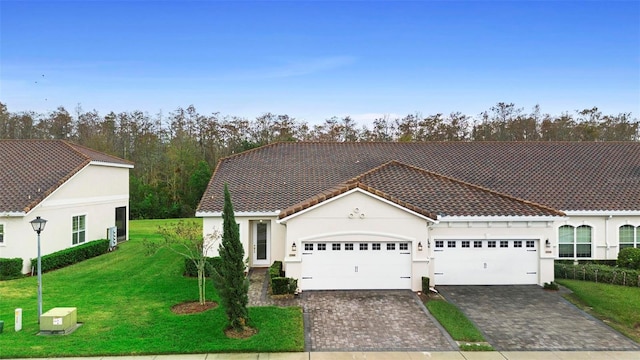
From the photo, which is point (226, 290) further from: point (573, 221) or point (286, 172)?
point (573, 221)

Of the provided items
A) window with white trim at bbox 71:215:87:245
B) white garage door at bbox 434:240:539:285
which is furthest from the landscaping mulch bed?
window with white trim at bbox 71:215:87:245

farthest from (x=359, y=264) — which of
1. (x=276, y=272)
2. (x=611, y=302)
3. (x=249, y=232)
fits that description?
(x=611, y=302)

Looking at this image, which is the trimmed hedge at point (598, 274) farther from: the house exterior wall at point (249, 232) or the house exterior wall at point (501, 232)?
the house exterior wall at point (249, 232)

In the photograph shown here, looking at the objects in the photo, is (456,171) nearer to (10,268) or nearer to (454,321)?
(454,321)

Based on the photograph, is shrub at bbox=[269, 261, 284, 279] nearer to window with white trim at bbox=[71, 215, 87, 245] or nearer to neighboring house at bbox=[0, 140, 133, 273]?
neighboring house at bbox=[0, 140, 133, 273]

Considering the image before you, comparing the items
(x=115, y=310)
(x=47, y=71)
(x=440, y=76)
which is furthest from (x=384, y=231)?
(x=47, y=71)

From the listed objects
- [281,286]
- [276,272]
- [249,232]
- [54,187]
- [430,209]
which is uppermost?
[54,187]

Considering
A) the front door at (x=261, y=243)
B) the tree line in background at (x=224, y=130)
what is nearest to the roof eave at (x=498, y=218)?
the front door at (x=261, y=243)
